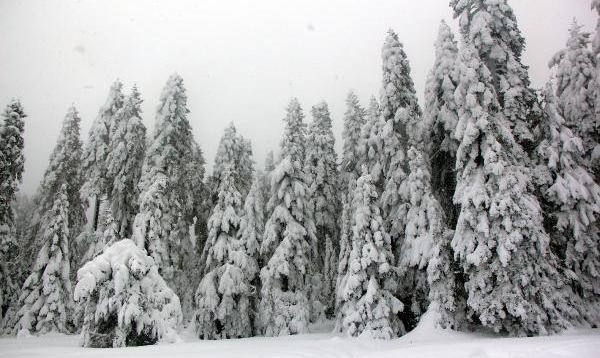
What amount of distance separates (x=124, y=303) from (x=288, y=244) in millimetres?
12590

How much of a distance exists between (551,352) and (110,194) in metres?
28.9

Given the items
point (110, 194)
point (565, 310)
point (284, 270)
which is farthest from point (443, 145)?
→ point (110, 194)

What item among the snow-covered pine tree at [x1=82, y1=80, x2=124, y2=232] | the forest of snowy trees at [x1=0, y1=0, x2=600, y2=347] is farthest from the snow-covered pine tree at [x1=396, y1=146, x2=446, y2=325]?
the snow-covered pine tree at [x1=82, y1=80, x2=124, y2=232]

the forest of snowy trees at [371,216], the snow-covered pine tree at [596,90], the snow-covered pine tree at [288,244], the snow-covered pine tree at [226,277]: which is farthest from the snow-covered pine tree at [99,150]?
the snow-covered pine tree at [596,90]

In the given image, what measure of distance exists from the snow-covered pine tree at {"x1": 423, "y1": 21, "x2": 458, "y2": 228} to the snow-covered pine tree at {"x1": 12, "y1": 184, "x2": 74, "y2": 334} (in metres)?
23.7

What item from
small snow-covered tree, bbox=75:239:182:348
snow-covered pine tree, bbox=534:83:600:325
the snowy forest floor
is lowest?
the snowy forest floor

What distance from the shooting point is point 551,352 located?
10117 mm

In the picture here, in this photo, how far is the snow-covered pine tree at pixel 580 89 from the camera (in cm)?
2327

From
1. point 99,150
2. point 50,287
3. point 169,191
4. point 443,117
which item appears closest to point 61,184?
point 99,150

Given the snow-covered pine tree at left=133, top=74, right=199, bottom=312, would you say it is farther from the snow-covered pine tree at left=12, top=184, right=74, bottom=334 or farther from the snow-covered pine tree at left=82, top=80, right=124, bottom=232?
the snow-covered pine tree at left=12, top=184, right=74, bottom=334

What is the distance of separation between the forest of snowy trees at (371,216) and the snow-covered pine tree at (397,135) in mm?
108

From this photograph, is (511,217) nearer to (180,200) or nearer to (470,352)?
(470,352)

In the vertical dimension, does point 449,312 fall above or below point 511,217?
below

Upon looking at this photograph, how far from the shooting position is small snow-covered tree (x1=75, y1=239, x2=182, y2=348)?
15.3 meters
